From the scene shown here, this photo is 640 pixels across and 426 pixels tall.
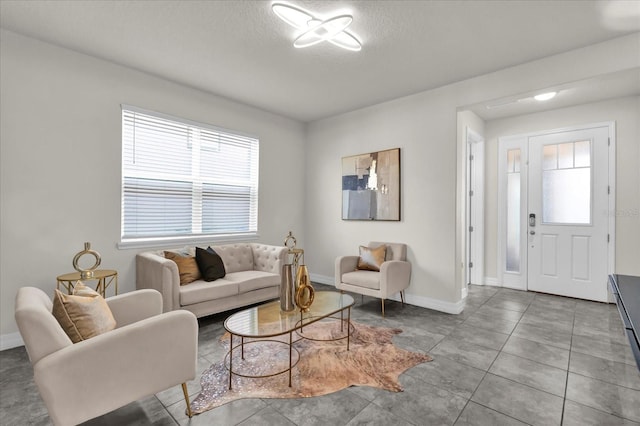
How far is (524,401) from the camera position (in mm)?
2033

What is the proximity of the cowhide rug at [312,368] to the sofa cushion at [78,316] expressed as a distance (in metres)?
0.77

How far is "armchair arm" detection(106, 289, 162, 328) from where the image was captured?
7.22ft

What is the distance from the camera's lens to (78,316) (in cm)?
169

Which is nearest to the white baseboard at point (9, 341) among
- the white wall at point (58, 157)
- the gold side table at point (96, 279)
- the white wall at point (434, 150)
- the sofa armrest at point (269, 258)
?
the white wall at point (58, 157)

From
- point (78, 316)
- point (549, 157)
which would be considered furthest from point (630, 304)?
point (78, 316)

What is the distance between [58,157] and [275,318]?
2.67 m

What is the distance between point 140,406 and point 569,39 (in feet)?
14.7

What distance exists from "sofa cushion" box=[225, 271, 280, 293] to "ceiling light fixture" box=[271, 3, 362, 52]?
251 centimetres

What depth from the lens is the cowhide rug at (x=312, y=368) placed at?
2.12 meters

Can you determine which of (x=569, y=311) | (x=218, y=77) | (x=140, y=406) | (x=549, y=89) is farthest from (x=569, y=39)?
(x=140, y=406)

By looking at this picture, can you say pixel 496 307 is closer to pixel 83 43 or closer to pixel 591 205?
pixel 591 205

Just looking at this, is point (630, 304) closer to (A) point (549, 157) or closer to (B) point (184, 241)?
(A) point (549, 157)

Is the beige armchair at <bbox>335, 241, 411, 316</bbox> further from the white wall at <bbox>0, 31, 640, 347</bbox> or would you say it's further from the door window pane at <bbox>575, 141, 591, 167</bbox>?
the door window pane at <bbox>575, 141, 591, 167</bbox>

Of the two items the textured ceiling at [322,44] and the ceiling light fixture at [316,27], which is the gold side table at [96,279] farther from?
the ceiling light fixture at [316,27]
